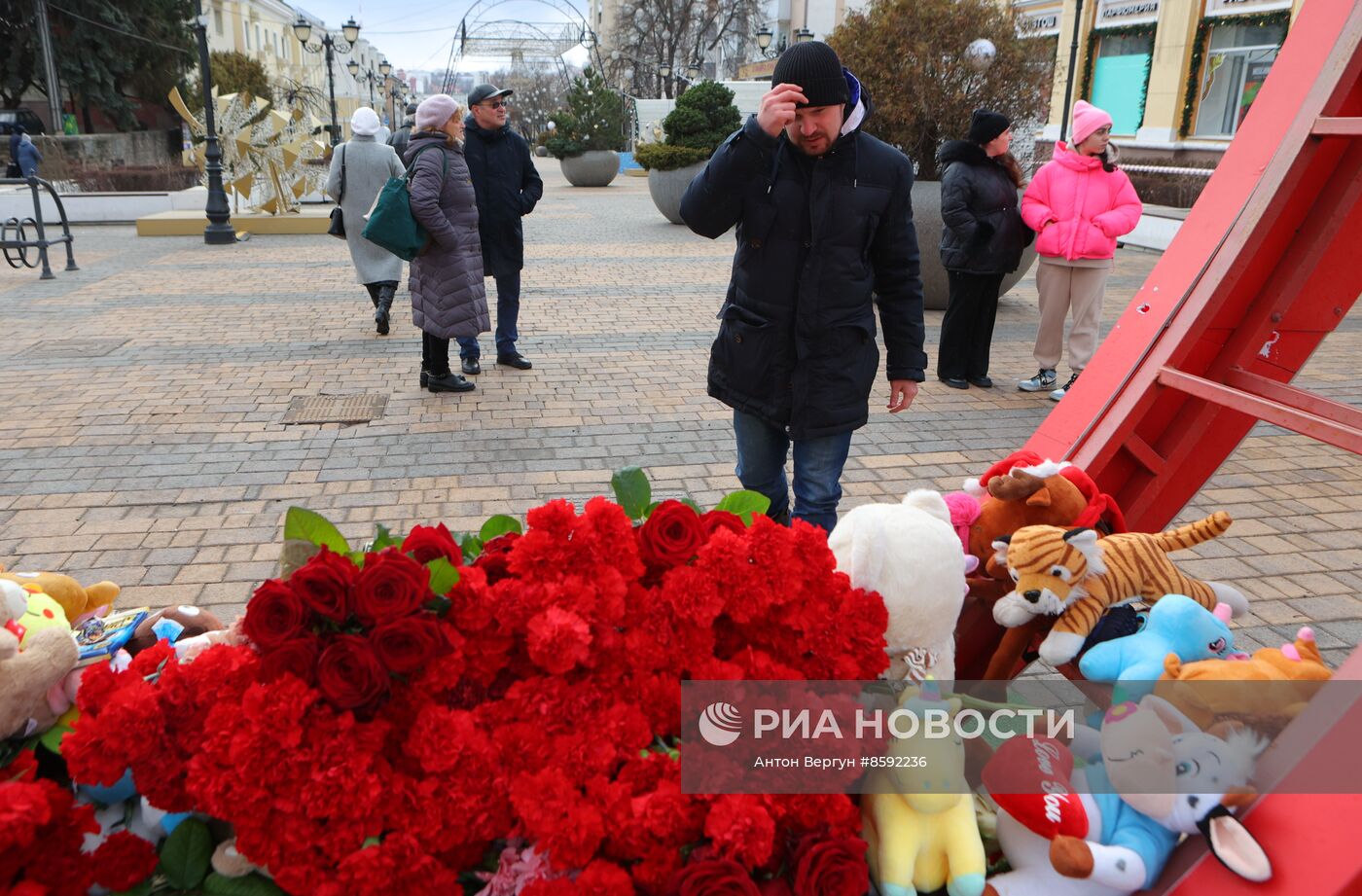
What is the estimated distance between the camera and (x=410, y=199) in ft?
20.7

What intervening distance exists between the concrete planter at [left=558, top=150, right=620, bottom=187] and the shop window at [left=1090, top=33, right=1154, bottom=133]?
13020 millimetres

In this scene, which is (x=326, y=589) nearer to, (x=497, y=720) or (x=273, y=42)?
(x=497, y=720)

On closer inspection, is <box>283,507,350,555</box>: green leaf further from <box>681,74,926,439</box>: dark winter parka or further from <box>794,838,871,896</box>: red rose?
<box>681,74,926,439</box>: dark winter parka

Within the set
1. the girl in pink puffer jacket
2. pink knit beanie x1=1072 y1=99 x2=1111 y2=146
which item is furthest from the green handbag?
pink knit beanie x1=1072 y1=99 x2=1111 y2=146

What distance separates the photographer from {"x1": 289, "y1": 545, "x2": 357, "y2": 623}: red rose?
1631 millimetres

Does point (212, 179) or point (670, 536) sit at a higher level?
point (212, 179)

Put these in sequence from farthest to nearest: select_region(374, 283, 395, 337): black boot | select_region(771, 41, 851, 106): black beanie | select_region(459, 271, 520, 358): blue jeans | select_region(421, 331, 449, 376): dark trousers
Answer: select_region(374, 283, 395, 337): black boot → select_region(459, 271, 520, 358): blue jeans → select_region(421, 331, 449, 376): dark trousers → select_region(771, 41, 851, 106): black beanie

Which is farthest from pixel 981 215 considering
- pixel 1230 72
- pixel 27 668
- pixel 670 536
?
pixel 1230 72

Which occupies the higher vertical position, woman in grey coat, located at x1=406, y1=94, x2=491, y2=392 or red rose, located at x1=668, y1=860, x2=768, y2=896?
woman in grey coat, located at x1=406, y1=94, x2=491, y2=392

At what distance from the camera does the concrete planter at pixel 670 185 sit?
16828 mm

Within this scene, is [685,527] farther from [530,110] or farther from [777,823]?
[530,110]

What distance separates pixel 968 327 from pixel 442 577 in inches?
244

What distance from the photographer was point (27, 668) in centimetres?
188

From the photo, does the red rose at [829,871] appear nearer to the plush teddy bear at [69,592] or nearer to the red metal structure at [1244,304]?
the red metal structure at [1244,304]
